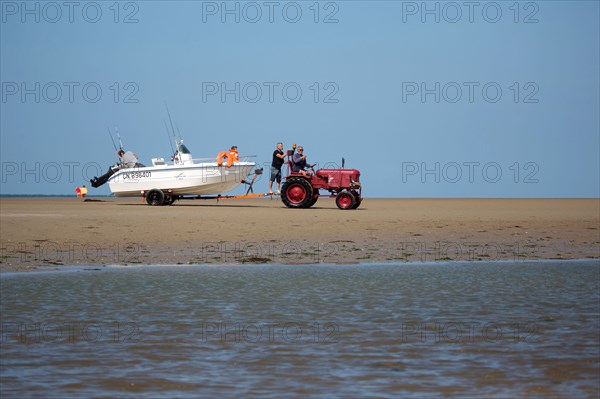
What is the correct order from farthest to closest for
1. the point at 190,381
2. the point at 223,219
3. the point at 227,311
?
the point at 223,219 < the point at 227,311 < the point at 190,381

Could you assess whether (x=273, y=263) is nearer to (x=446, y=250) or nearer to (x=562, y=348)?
(x=446, y=250)

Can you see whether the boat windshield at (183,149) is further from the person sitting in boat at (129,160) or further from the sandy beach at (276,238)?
the sandy beach at (276,238)

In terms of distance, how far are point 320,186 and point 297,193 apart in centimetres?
93

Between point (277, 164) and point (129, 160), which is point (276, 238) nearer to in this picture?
point (277, 164)

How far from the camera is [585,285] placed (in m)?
14.0

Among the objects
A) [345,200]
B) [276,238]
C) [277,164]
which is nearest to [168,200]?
[277,164]

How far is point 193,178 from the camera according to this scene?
3822 cm

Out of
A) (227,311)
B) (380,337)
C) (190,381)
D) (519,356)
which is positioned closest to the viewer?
(190,381)

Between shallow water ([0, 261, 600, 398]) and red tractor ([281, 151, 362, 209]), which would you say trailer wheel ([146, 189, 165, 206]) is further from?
shallow water ([0, 261, 600, 398])

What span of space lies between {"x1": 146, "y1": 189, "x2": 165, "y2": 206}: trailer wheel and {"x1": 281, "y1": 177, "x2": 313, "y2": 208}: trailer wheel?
633 centimetres

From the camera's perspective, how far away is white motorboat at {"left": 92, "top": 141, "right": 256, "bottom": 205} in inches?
1500

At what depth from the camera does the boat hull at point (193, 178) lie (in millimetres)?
38094

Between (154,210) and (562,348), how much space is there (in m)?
25.8

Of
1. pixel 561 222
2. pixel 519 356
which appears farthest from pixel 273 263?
pixel 561 222
